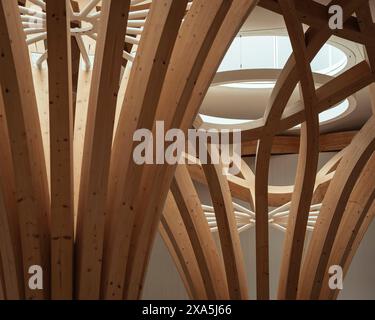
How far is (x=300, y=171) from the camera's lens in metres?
13.4

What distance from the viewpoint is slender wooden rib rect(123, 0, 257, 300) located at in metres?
8.66

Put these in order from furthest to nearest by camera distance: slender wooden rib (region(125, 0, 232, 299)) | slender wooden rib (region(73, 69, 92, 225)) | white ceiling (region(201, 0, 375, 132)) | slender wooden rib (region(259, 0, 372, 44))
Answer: white ceiling (region(201, 0, 375, 132)) < slender wooden rib (region(259, 0, 372, 44)) < slender wooden rib (region(73, 69, 92, 225)) < slender wooden rib (region(125, 0, 232, 299))

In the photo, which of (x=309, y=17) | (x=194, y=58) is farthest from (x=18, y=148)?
(x=309, y=17)

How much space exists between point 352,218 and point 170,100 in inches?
268

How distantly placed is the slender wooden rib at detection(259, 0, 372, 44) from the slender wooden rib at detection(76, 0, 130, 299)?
3.25m

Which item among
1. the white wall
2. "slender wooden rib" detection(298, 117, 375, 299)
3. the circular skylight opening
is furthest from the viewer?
the white wall

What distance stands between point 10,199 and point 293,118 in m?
5.97

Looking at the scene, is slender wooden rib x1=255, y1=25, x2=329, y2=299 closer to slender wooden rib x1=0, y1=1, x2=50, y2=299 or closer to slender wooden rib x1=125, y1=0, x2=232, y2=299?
slender wooden rib x1=125, y1=0, x2=232, y2=299

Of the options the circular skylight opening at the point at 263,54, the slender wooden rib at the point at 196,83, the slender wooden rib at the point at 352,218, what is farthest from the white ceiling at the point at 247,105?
the slender wooden rib at the point at 196,83

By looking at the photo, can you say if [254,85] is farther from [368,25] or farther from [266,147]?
[368,25]

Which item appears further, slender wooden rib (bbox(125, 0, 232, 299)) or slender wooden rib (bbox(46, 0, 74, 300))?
slender wooden rib (bbox(125, 0, 232, 299))

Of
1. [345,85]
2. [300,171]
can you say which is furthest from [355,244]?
[345,85]

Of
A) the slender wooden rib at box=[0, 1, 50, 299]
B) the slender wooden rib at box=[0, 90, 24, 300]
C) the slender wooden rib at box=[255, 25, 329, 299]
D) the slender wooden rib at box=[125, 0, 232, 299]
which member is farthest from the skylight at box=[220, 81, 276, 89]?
the slender wooden rib at box=[0, 90, 24, 300]

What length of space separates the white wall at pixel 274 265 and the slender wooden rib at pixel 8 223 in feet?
50.0
